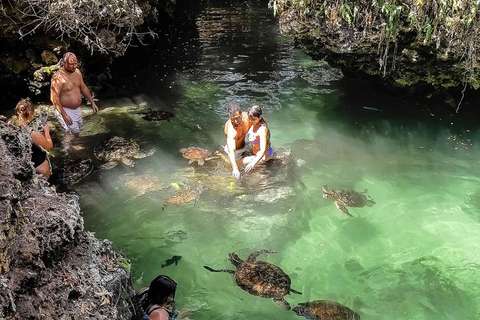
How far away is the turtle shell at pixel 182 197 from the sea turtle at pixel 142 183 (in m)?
0.48

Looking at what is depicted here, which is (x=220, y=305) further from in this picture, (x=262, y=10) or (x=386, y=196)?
(x=262, y=10)

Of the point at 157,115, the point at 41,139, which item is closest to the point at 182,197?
the point at 41,139

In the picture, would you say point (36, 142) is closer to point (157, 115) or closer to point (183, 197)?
point (183, 197)

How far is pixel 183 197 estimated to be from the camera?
6.49 m

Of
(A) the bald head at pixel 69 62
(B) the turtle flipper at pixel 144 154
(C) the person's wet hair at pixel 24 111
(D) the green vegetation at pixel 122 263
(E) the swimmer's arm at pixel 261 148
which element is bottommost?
(B) the turtle flipper at pixel 144 154

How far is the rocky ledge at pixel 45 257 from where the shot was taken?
2111 mm

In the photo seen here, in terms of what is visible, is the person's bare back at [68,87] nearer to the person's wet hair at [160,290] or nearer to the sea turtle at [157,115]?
the sea turtle at [157,115]

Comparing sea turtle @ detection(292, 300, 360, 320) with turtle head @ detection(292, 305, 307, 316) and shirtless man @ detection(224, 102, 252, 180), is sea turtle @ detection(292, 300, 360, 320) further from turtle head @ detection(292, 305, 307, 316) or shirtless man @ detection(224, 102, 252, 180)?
shirtless man @ detection(224, 102, 252, 180)

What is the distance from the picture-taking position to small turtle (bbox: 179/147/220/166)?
763 centimetres

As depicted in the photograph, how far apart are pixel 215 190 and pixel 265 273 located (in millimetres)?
2435

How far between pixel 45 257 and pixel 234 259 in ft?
10.1

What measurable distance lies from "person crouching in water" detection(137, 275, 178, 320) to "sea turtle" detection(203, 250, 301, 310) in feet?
4.29

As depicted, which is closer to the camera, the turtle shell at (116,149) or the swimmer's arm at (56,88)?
the swimmer's arm at (56,88)

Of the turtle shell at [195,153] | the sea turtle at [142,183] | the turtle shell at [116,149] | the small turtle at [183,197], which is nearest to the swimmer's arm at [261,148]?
the small turtle at [183,197]
